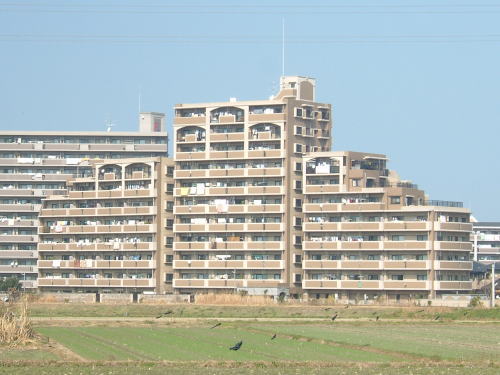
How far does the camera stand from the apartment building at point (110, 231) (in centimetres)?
17888

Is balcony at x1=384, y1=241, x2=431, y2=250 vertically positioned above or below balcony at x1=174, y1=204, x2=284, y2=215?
below

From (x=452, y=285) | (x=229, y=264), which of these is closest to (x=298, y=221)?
(x=229, y=264)

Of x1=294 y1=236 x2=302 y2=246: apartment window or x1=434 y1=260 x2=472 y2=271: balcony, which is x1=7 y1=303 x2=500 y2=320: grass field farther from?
x1=294 y1=236 x2=302 y2=246: apartment window

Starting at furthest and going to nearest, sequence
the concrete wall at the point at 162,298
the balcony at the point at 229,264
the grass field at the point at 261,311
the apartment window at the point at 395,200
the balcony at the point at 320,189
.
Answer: the balcony at the point at 229,264, the balcony at the point at 320,189, the apartment window at the point at 395,200, the concrete wall at the point at 162,298, the grass field at the point at 261,311

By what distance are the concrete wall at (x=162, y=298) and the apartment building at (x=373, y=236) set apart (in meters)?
16.0

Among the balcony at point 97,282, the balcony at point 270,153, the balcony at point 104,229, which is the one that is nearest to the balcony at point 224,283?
the balcony at point 97,282

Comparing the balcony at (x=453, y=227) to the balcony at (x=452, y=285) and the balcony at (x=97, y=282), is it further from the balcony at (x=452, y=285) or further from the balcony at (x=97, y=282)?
the balcony at (x=97, y=282)

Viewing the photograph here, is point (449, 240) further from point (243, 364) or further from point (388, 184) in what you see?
point (243, 364)

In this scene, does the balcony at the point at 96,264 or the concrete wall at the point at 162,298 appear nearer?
the concrete wall at the point at 162,298

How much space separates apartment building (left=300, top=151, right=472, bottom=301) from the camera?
15950 centimetres

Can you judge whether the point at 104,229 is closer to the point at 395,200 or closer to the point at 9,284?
the point at 9,284

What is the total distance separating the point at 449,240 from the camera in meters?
161

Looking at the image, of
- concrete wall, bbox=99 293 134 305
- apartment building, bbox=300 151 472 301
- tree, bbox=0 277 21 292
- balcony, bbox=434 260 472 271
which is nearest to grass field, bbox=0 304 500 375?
balcony, bbox=434 260 472 271

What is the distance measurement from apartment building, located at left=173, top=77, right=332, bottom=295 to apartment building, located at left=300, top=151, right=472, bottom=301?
3703 millimetres
